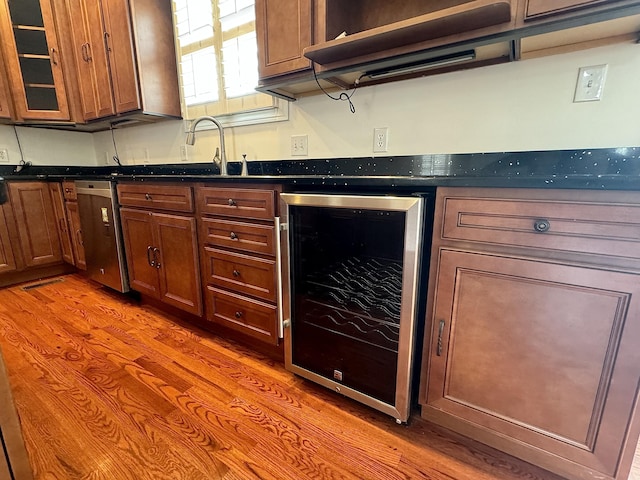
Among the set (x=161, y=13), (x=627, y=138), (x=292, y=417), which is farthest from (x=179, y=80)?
(x=627, y=138)

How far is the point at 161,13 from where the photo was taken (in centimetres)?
209

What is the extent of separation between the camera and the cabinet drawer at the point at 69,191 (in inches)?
91.0

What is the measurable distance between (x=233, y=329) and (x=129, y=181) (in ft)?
3.79

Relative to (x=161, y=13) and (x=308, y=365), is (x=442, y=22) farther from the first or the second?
(x=161, y=13)

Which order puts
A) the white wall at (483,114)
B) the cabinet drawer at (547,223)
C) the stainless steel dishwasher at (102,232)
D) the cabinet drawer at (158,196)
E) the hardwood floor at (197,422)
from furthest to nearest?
the stainless steel dishwasher at (102,232)
the cabinet drawer at (158,196)
the white wall at (483,114)
the hardwood floor at (197,422)
the cabinet drawer at (547,223)

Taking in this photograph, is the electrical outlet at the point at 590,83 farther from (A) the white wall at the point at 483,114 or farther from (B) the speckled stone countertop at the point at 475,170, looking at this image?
(B) the speckled stone countertop at the point at 475,170

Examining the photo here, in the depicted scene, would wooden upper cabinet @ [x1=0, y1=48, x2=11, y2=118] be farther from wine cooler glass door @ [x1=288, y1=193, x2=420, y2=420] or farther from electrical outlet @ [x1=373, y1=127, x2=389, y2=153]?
electrical outlet @ [x1=373, y1=127, x2=389, y2=153]

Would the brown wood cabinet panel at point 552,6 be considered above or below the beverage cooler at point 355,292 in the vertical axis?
above

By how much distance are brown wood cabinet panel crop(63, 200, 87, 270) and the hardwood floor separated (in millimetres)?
907

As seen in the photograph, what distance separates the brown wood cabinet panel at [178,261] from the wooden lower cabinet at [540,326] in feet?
4.09

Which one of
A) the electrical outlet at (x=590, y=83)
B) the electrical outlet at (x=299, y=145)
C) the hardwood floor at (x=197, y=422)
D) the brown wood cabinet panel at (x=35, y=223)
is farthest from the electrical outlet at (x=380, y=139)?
the brown wood cabinet panel at (x=35, y=223)

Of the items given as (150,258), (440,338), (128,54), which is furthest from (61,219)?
(440,338)

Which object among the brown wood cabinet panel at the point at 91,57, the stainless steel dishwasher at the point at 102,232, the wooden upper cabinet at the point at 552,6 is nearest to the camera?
the wooden upper cabinet at the point at 552,6

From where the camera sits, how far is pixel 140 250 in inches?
76.1
